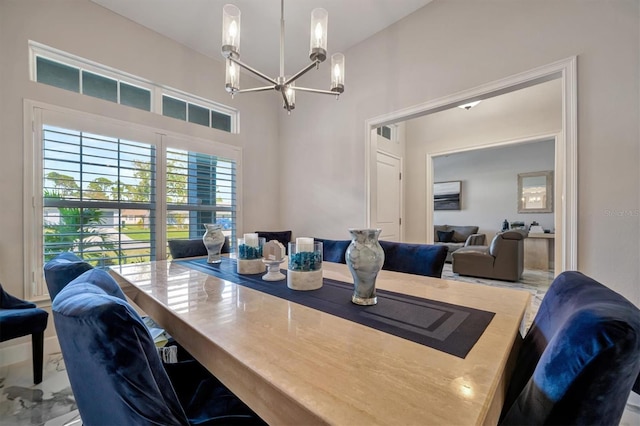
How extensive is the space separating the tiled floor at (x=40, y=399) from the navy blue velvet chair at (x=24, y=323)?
0.10m

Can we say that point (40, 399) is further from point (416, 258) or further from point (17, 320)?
point (416, 258)

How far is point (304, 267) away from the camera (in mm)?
1263

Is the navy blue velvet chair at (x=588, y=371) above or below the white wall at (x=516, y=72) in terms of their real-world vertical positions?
below

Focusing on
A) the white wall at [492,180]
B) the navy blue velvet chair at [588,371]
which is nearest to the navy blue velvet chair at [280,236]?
the navy blue velvet chair at [588,371]

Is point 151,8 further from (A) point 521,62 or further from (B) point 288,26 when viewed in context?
(A) point 521,62

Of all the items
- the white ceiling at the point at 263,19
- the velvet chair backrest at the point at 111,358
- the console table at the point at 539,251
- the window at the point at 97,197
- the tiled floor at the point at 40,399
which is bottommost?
the tiled floor at the point at 40,399

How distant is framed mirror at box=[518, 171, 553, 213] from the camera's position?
567 cm

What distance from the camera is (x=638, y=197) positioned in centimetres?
160

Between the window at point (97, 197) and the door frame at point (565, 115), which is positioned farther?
the window at point (97, 197)

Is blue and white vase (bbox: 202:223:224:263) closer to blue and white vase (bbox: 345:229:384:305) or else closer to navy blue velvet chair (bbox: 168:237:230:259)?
navy blue velvet chair (bbox: 168:237:230:259)

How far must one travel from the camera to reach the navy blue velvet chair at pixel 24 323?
63.3 inches

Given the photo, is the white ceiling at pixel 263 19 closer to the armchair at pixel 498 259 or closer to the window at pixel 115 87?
the window at pixel 115 87

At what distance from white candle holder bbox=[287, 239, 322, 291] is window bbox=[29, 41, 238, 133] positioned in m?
2.69

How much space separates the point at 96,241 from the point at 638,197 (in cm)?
415
